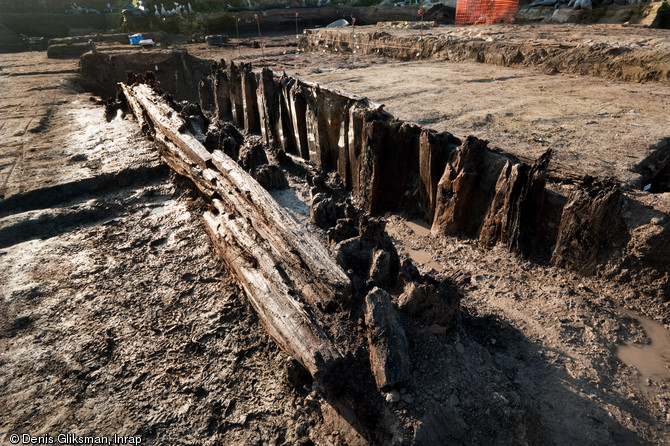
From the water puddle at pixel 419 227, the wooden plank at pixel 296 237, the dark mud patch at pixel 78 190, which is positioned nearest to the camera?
the wooden plank at pixel 296 237

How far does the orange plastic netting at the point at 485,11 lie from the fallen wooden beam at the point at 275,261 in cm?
1853

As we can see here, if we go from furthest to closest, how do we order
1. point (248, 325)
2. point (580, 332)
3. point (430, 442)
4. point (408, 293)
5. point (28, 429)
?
point (580, 332), point (248, 325), point (408, 293), point (28, 429), point (430, 442)

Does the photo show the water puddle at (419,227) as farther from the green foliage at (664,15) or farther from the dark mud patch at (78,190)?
the green foliage at (664,15)

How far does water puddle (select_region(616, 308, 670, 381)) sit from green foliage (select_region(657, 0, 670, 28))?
14.5 metres

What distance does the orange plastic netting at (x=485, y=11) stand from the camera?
18.3 meters

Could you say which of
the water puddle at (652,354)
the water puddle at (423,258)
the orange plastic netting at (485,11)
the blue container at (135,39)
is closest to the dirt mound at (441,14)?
the orange plastic netting at (485,11)

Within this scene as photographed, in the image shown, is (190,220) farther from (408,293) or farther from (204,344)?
(408,293)

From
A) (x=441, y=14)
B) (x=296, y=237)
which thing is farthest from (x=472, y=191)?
(x=441, y=14)

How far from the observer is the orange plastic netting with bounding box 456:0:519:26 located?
59.9 ft

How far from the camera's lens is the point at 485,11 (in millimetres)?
19328

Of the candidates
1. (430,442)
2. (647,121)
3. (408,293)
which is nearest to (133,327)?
(408,293)

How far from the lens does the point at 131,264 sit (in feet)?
15.0

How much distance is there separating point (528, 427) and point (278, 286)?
7.54ft

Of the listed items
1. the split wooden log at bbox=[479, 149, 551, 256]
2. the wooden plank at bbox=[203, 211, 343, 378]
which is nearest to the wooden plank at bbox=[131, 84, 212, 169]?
the wooden plank at bbox=[203, 211, 343, 378]
